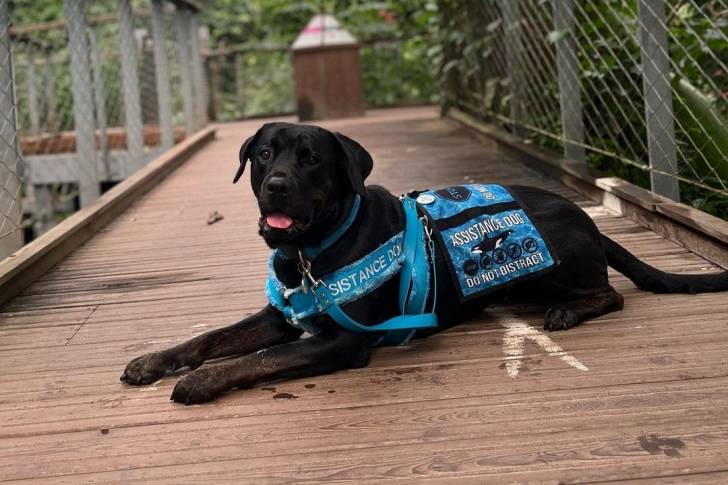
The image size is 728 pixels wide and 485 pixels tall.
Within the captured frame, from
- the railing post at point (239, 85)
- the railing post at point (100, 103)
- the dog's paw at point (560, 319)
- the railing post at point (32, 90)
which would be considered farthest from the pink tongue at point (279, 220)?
the railing post at point (239, 85)

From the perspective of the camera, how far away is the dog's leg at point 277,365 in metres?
2.67

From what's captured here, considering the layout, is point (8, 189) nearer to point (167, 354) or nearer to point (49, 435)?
point (167, 354)

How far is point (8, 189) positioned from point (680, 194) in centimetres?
338

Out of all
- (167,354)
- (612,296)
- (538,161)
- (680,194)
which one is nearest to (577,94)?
(538,161)

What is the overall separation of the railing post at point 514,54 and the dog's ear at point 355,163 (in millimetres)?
4985

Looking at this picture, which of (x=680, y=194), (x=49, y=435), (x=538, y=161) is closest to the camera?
(x=49, y=435)

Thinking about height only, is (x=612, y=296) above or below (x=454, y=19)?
below

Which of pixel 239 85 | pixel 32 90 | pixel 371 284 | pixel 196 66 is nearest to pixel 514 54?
pixel 371 284

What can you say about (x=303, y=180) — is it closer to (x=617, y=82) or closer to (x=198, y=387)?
(x=198, y=387)

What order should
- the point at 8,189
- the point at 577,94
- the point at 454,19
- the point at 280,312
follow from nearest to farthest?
1. the point at 280,312
2. the point at 8,189
3. the point at 577,94
4. the point at 454,19

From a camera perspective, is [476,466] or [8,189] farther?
[8,189]

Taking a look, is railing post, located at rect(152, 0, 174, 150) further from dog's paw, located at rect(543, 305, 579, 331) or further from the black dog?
dog's paw, located at rect(543, 305, 579, 331)

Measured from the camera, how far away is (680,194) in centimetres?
498

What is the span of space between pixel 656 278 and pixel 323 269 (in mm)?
1286
